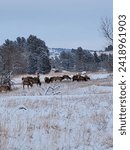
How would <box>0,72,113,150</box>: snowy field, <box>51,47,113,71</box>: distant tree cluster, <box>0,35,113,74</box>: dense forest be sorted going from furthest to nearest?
<box>51,47,113,71</box>: distant tree cluster, <box>0,35,113,74</box>: dense forest, <box>0,72,113,150</box>: snowy field

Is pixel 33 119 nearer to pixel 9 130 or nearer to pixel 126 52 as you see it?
pixel 9 130

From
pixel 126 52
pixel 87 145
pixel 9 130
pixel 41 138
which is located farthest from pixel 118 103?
pixel 9 130

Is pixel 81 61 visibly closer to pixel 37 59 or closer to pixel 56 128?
pixel 37 59

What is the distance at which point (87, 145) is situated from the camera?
307 inches

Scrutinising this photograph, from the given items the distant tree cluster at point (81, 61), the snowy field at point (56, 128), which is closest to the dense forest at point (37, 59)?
the distant tree cluster at point (81, 61)

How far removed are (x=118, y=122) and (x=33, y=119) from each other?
5.93m

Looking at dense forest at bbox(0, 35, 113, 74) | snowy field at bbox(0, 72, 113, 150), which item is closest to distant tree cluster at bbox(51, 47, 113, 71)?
dense forest at bbox(0, 35, 113, 74)

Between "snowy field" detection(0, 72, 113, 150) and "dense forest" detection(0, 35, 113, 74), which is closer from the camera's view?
"snowy field" detection(0, 72, 113, 150)

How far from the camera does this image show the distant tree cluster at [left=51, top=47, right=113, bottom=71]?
108m

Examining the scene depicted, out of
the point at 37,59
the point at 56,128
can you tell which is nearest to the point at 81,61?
the point at 37,59

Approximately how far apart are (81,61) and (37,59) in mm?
22207

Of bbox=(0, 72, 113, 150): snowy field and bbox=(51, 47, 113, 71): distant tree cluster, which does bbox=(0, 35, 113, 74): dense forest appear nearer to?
bbox=(51, 47, 113, 71): distant tree cluster

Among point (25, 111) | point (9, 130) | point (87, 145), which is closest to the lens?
point (87, 145)

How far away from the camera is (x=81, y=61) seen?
370 ft
